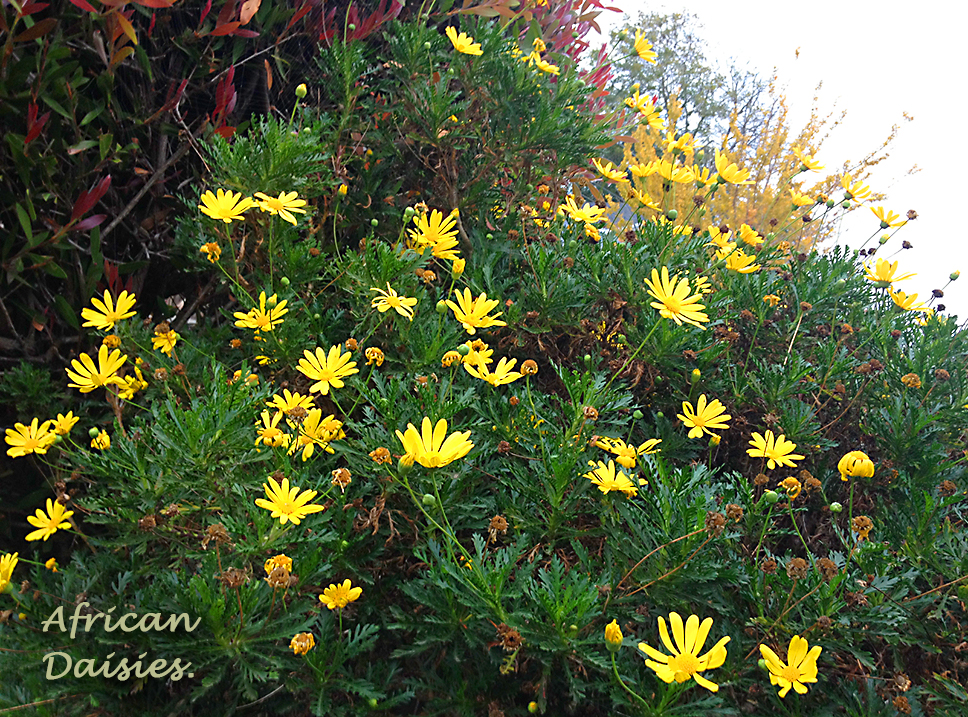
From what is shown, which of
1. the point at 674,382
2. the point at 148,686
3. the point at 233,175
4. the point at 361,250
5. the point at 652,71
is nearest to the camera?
the point at 148,686

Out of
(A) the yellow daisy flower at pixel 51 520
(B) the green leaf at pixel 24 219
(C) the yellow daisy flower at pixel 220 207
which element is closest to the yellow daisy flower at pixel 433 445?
(C) the yellow daisy flower at pixel 220 207

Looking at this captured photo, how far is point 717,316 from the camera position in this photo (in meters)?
1.69

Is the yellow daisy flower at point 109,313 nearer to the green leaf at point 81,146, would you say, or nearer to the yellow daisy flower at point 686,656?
the green leaf at point 81,146

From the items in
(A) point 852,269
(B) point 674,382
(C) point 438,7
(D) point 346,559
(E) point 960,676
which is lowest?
(E) point 960,676

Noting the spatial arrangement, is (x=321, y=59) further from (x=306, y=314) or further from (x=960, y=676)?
(x=960, y=676)

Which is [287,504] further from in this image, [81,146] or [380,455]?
[81,146]

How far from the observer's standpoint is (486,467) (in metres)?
1.29

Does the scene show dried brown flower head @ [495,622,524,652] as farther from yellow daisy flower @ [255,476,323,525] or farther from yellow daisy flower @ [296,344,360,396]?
yellow daisy flower @ [296,344,360,396]

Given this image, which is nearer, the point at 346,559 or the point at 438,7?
the point at 346,559

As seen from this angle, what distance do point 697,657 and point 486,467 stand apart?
0.51 meters

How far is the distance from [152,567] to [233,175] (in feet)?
2.87

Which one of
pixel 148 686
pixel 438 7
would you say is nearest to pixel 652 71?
pixel 438 7

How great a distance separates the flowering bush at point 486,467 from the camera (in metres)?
1.07

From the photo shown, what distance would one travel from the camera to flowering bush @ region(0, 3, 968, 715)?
1069mm
